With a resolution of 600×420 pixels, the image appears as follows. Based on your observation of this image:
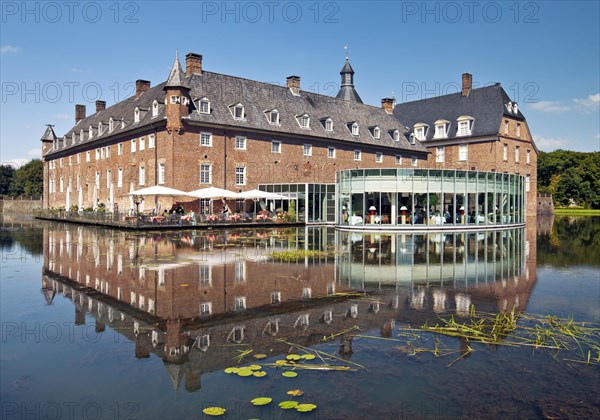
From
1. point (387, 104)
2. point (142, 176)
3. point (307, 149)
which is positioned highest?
point (387, 104)

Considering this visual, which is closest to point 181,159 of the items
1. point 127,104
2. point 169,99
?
point 169,99

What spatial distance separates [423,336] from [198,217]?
28.5m

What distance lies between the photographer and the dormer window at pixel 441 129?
57497 millimetres

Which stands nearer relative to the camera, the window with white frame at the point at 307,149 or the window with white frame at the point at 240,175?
the window with white frame at the point at 240,175

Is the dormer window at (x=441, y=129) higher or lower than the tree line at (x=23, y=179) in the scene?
higher

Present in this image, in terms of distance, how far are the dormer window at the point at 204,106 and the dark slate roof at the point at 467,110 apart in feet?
96.8

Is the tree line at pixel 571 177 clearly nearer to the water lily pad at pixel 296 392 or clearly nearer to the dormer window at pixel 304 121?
the dormer window at pixel 304 121

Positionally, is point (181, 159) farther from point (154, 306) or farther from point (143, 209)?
point (154, 306)

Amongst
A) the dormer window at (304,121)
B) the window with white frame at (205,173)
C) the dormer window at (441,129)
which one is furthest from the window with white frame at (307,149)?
the dormer window at (441,129)

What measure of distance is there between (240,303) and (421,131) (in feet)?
176

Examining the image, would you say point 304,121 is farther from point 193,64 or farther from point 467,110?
point 467,110

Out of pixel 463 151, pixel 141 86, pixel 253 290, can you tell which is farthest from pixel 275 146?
pixel 253 290

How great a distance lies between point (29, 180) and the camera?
3910 inches

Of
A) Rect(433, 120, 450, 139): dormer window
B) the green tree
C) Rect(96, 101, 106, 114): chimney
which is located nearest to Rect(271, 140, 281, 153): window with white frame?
Rect(433, 120, 450, 139): dormer window
